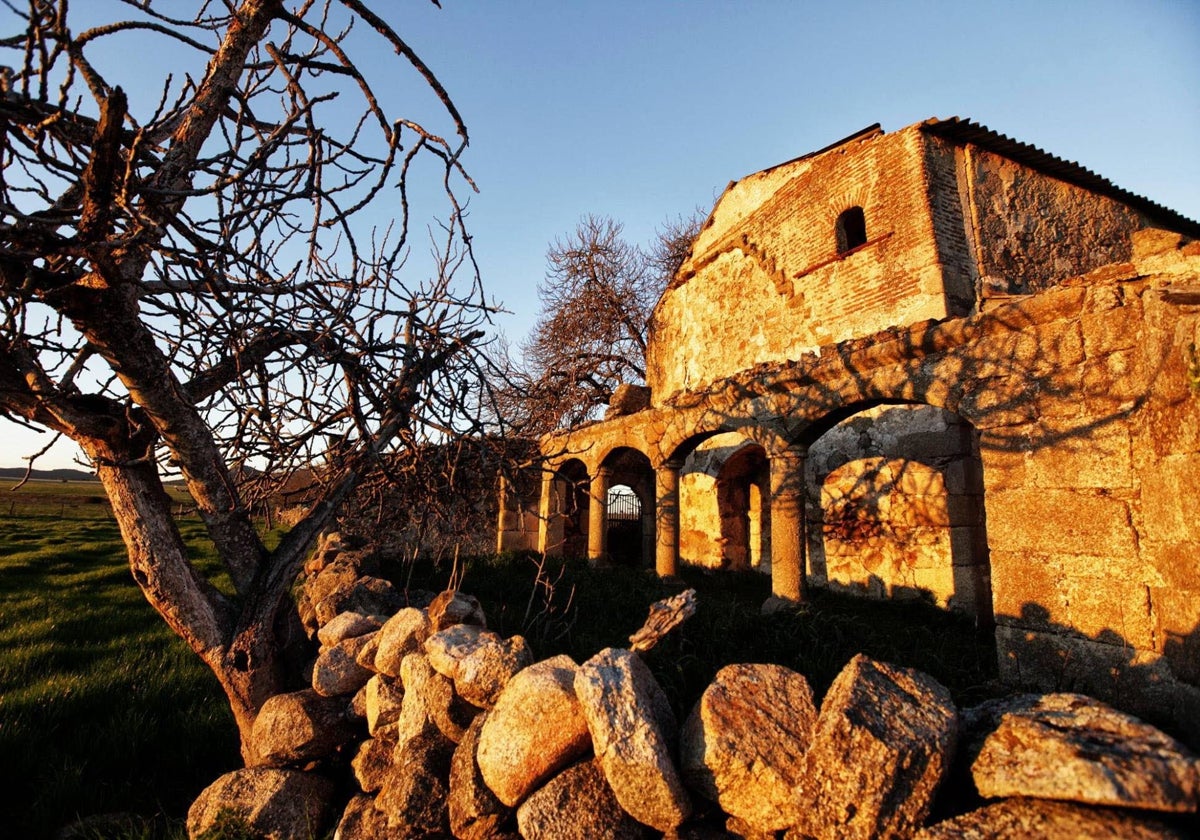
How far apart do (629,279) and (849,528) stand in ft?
38.0

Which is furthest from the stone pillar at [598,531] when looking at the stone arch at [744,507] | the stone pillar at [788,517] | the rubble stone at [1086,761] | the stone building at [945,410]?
the rubble stone at [1086,761]

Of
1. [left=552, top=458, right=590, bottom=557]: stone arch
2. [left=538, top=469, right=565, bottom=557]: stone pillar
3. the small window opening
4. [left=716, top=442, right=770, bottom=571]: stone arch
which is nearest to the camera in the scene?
the small window opening

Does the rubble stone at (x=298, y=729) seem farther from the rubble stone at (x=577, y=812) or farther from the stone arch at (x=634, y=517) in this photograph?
the stone arch at (x=634, y=517)

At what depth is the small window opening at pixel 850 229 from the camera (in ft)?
29.3

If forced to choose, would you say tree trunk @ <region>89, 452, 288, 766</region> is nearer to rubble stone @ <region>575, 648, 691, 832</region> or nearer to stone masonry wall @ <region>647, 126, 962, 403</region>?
rubble stone @ <region>575, 648, 691, 832</region>

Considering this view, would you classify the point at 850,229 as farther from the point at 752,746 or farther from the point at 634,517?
the point at 752,746

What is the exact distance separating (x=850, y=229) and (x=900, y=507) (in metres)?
4.56

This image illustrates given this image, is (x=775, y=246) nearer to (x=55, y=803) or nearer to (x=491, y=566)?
(x=491, y=566)

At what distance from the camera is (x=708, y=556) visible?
33.7 feet

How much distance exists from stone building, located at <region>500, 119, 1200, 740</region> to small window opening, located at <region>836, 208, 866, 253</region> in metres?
0.06

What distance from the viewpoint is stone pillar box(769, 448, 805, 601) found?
6.18 m

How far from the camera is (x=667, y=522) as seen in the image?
7887mm

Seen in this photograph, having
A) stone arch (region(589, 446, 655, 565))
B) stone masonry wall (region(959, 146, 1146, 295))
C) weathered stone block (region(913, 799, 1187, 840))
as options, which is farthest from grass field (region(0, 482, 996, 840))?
stone masonry wall (region(959, 146, 1146, 295))

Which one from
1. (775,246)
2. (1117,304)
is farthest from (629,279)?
(1117,304)
